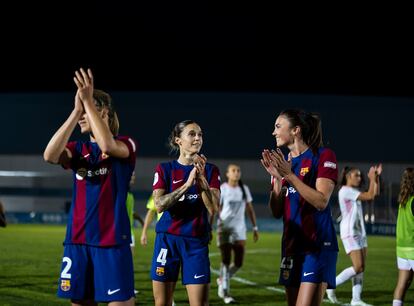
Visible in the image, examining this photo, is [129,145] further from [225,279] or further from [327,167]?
[225,279]

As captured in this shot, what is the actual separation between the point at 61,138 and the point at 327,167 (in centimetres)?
226

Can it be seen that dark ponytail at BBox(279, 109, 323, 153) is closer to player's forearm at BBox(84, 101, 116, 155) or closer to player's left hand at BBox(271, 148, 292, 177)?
player's left hand at BBox(271, 148, 292, 177)

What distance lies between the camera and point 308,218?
655cm

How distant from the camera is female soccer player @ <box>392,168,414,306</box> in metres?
10.0

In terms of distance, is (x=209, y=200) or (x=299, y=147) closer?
(x=299, y=147)

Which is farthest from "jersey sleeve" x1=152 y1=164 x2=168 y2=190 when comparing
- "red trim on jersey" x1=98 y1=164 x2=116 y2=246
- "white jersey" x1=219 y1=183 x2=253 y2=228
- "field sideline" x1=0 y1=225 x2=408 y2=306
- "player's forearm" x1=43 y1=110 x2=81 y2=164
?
"white jersey" x1=219 y1=183 x2=253 y2=228

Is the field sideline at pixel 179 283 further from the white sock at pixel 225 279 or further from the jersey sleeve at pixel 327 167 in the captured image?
the jersey sleeve at pixel 327 167

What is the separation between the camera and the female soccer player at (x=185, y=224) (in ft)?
24.0

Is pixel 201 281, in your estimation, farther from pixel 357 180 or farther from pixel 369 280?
pixel 369 280

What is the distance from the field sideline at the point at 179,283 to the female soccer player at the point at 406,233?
2.72 m

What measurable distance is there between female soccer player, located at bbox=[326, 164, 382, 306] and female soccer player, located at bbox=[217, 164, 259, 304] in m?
1.74

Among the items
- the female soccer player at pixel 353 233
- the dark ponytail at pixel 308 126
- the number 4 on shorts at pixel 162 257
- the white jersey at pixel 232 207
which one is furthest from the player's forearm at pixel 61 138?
the white jersey at pixel 232 207

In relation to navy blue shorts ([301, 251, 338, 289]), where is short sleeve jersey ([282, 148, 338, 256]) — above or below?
above

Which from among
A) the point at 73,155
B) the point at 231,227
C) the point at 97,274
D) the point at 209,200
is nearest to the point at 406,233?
the point at 209,200
